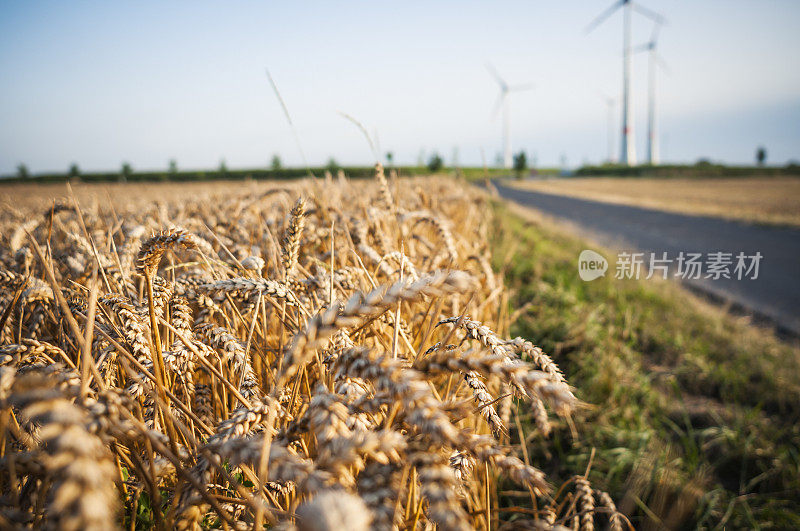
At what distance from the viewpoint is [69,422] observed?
1.26 ft

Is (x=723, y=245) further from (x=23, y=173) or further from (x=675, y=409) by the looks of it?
(x=23, y=173)

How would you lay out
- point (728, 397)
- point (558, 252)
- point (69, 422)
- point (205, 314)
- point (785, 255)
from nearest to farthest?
point (69, 422), point (205, 314), point (728, 397), point (558, 252), point (785, 255)

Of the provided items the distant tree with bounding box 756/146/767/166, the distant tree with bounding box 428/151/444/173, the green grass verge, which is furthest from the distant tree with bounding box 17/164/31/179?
the distant tree with bounding box 756/146/767/166

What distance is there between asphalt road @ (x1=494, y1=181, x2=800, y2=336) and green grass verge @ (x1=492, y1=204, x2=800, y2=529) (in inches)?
45.2

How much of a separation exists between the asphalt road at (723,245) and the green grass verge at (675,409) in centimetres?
115

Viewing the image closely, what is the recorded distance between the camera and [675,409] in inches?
126

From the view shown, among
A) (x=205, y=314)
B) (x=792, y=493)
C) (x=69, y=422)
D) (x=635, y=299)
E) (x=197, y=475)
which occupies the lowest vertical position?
(x=792, y=493)

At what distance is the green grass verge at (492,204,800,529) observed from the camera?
7.61ft

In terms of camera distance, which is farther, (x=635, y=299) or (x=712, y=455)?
(x=635, y=299)

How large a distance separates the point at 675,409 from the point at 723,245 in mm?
7313

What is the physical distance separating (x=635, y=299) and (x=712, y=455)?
8.11 ft

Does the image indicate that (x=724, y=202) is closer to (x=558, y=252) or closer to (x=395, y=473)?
(x=558, y=252)

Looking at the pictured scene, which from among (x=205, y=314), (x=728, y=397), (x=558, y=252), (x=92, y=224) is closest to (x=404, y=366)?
(x=205, y=314)

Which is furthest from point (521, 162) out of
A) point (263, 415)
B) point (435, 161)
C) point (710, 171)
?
point (263, 415)
